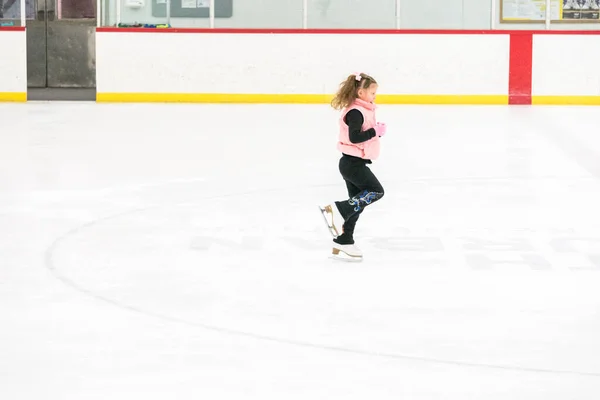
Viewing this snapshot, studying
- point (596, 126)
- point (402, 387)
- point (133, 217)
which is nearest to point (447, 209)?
point (133, 217)

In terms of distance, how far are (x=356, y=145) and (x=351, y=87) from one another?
29cm

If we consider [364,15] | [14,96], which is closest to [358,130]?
[364,15]

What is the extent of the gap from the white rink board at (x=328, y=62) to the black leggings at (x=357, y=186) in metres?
10.8

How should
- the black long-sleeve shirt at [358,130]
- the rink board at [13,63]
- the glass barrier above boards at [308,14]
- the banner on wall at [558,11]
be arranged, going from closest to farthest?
the black long-sleeve shirt at [358,130] → the rink board at [13,63] → the glass barrier above boards at [308,14] → the banner on wall at [558,11]

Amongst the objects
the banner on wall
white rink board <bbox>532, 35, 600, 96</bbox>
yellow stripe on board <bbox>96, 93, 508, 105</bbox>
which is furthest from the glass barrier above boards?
yellow stripe on board <bbox>96, 93, 508, 105</bbox>

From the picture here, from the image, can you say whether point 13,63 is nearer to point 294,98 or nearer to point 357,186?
point 294,98

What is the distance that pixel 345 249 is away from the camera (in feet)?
20.7

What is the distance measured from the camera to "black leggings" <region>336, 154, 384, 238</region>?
626 cm

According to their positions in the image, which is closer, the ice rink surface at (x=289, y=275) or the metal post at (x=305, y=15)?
the ice rink surface at (x=289, y=275)

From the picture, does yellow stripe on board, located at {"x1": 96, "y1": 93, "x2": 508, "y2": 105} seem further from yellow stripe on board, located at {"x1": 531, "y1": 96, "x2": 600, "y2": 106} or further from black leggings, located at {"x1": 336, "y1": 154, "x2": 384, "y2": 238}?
black leggings, located at {"x1": 336, "y1": 154, "x2": 384, "y2": 238}

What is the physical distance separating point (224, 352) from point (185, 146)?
7453 mm

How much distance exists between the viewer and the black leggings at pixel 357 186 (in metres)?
6.26

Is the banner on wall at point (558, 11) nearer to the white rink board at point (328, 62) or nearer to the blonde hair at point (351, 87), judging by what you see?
the white rink board at point (328, 62)

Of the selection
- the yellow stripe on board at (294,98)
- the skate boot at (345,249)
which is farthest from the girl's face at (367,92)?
the yellow stripe on board at (294,98)
